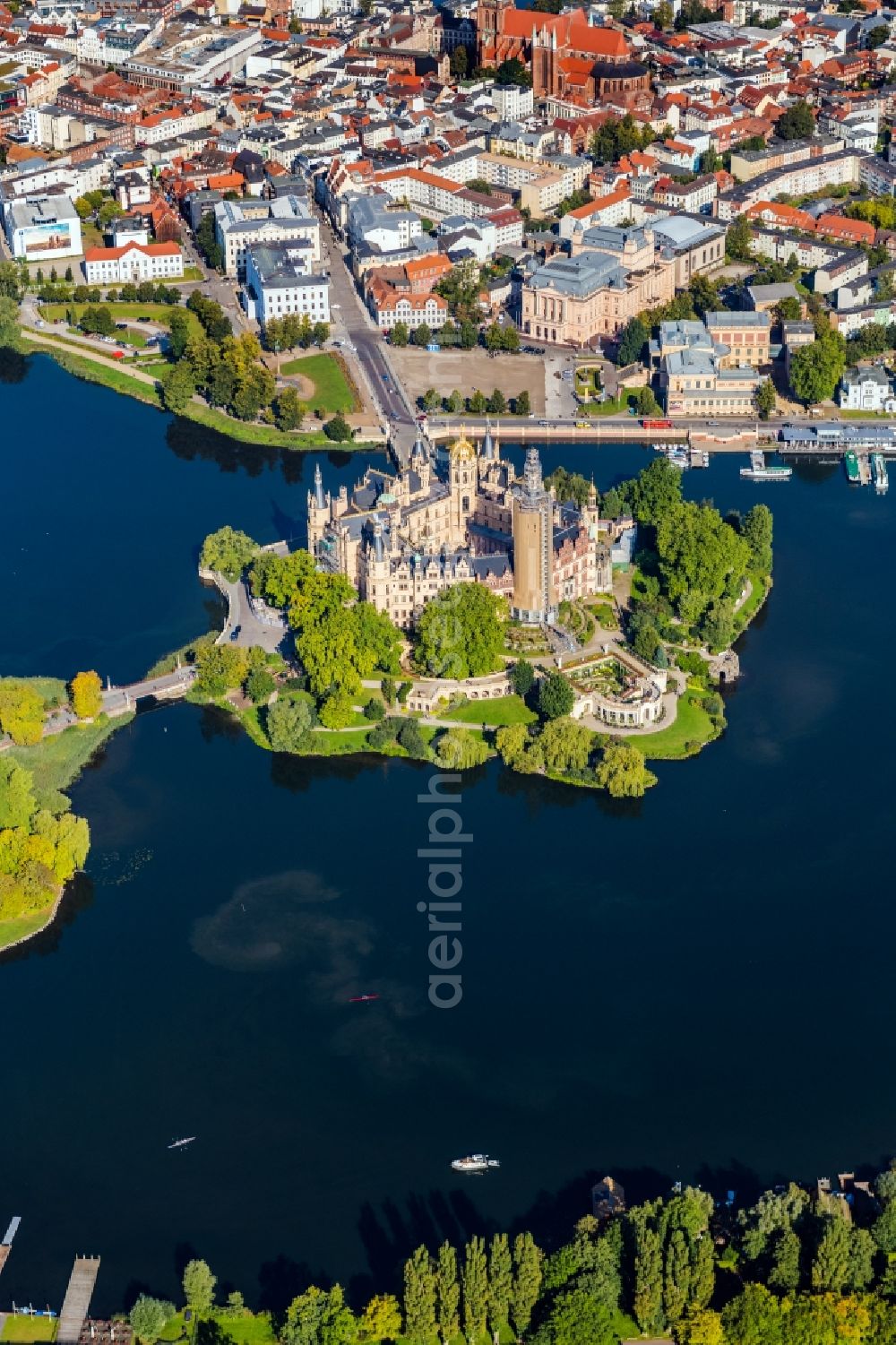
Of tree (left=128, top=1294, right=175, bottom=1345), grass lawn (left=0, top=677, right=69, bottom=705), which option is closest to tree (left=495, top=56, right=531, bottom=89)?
grass lawn (left=0, top=677, right=69, bottom=705)

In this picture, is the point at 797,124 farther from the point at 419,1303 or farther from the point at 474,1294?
the point at 419,1303

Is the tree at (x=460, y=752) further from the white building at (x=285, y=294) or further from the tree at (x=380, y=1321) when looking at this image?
the white building at (x=285, y=294)

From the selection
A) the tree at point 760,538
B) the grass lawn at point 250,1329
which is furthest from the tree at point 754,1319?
the tree at point 760,538

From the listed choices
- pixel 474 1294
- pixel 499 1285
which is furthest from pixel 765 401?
pixel 474 1294

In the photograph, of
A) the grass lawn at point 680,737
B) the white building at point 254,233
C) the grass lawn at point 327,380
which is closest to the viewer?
the grass lawn at point 680,737

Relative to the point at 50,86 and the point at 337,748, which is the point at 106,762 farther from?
the point at 50,86

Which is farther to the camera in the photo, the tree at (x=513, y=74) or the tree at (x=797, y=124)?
the tree at (x=513, y=74)

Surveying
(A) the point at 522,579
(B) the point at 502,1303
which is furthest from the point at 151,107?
(B) the point at 502,1303
